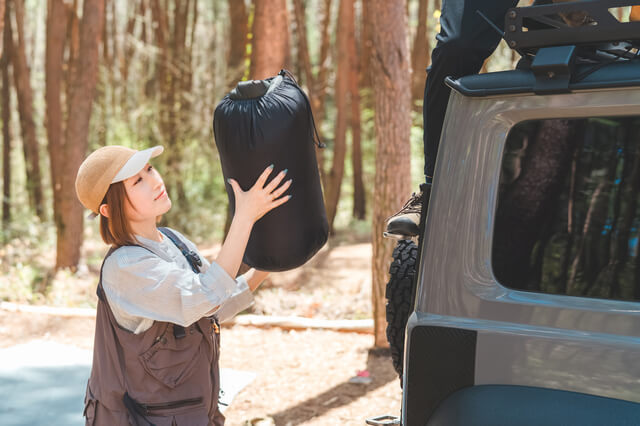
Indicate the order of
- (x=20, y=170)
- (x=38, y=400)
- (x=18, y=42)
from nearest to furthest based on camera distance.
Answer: (x=38, y=400)
(x=18, y=42)
(x=20, y=170)

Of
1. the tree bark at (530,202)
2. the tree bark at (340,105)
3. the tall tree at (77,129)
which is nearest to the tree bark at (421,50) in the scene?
the tree bark at (340,105)

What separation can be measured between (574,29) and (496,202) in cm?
52

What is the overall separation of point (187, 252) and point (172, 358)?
19.2 inches

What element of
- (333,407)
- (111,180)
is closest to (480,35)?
(111,180)

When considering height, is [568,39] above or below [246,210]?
above

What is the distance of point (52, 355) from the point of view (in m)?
6.32

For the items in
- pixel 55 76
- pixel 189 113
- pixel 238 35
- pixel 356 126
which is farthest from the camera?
pixel 189 113

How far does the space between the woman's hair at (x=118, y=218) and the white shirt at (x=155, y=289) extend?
0.06 metres

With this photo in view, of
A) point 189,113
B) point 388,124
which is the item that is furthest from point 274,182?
point 189,113

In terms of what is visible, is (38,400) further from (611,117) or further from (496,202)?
(611,117)

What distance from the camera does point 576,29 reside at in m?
1.86

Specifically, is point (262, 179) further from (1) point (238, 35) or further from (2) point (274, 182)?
(1) point (238, 35)

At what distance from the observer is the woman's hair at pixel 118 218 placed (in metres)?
2.55

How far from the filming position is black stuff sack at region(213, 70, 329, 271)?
2.55m
